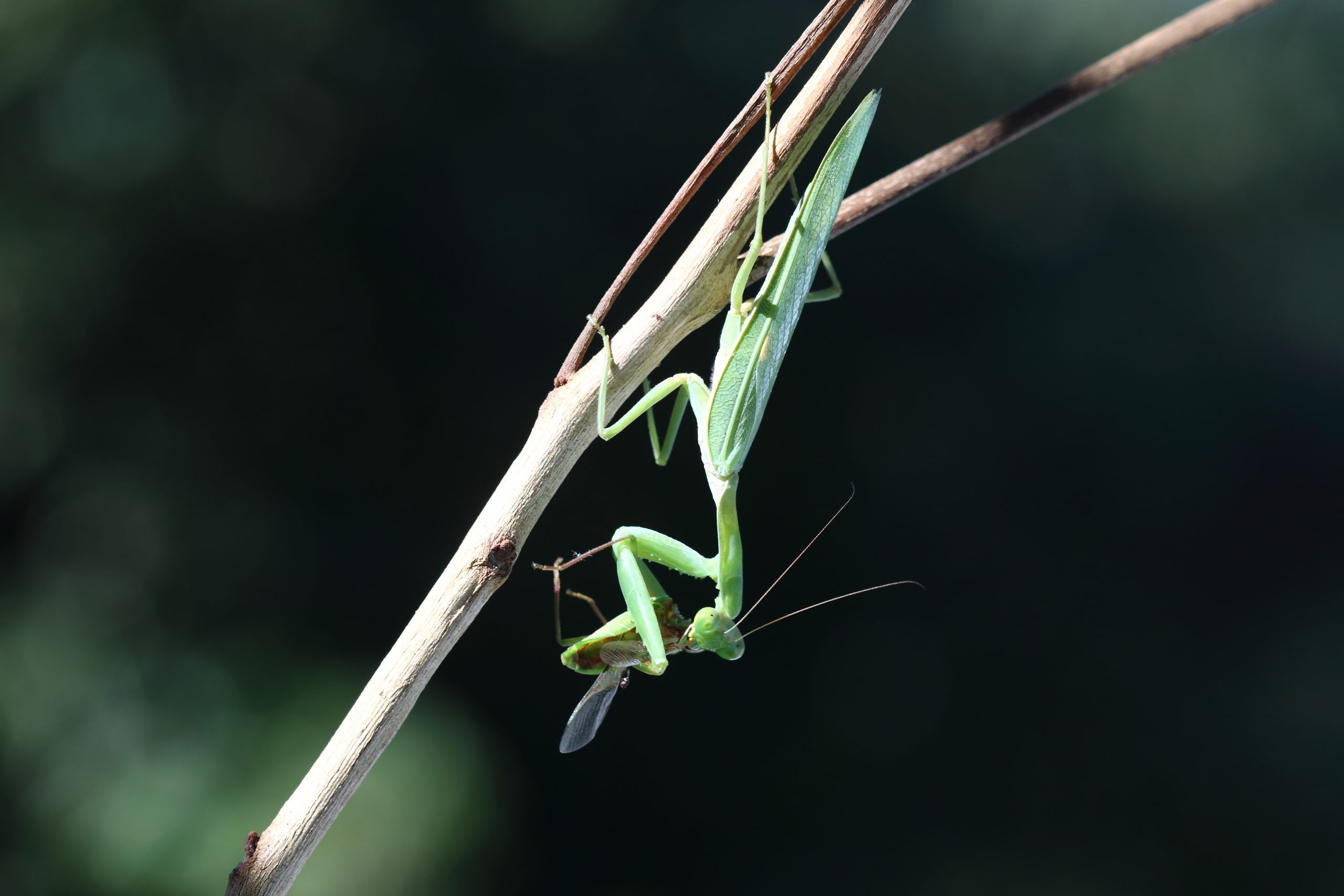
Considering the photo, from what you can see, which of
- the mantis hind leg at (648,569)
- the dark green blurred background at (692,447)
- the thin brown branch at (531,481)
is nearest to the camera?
the thin brown branch at (531,481)

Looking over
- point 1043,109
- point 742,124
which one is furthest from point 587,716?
point 1043,109

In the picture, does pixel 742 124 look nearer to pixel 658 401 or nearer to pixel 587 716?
pixel 658 401

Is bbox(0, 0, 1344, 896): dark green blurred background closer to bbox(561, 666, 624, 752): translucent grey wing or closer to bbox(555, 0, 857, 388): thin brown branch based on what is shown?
bbox(561, 666, 624, 752): translucent grey wing

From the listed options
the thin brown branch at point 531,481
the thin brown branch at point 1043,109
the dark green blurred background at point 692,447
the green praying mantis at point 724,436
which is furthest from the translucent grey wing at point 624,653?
the dark green blurred background at point 692,447

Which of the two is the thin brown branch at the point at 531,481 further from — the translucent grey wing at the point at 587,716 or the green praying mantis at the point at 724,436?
the translucent grey wing at the point at 587,716

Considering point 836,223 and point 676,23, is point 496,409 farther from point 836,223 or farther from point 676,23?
point 836,223

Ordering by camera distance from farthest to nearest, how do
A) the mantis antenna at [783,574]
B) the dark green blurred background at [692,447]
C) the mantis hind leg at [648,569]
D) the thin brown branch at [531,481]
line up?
the dark green blurred background at [692,447] → the mantis antenna at [783,574] → the mantis hind leg at [648,569] → the thin brown branch at [531,481]
